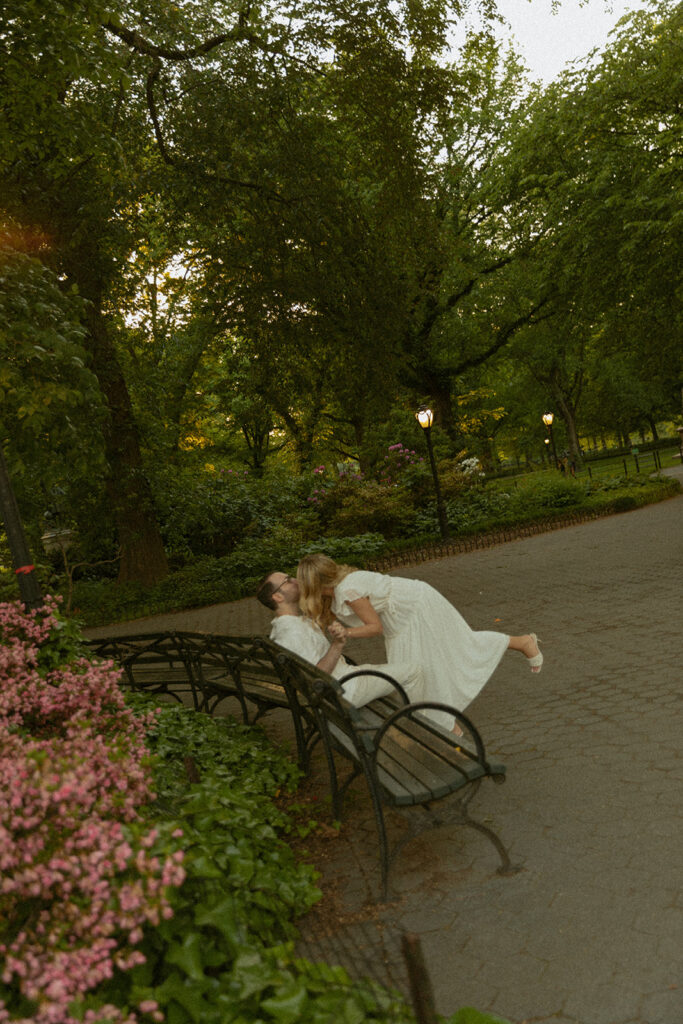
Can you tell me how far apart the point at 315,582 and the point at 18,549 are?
95.2 inches

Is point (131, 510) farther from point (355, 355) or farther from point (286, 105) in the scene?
point (286, 105)

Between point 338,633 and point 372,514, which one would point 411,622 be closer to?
point 338,633

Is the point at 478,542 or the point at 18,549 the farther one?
the point at 478,542

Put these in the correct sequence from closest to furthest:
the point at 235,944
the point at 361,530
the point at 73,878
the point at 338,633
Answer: the point at 73,878
the point at 235,944
the point at 338,633
the point at 361,530

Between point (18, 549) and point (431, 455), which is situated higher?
point (431, 455)

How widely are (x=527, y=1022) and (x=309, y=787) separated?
8.55ft

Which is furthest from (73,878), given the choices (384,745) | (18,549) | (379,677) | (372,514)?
(372,514)

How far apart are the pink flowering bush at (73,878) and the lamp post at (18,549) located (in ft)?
10.5

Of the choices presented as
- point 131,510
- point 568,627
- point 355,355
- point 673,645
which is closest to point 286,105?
point 355,355

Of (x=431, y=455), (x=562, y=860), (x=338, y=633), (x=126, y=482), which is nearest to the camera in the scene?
(x=562, y=860)

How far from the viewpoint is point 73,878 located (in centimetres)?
216

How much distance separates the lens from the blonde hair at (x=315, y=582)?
16.6ft

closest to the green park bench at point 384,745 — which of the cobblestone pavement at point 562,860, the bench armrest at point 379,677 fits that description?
the bench armrest at point 379,677

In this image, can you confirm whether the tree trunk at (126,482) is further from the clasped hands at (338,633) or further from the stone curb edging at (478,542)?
the clasped hands at (338,633)
